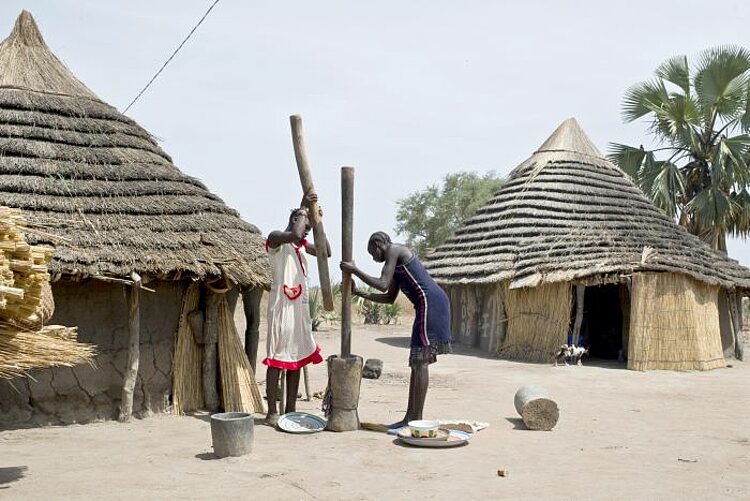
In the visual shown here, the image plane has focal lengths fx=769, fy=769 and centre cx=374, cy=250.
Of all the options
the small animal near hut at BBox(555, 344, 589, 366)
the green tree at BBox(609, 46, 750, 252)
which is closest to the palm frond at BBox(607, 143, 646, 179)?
the green tree at BBox(609, 46, 750, 252)

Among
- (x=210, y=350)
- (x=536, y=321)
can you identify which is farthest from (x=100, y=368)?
(x=536, y=321)

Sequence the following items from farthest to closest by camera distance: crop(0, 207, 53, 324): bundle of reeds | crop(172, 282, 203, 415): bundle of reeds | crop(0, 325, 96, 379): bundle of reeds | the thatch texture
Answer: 1. the thatch texture
2. crop(172, 282, 203, 415): bundle of reeds
3. crop(0, 325, 96, 379): bundle of reeds
4. crop(0, 207, 53, 324): bundle of reeds

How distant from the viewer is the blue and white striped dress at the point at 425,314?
673 cm

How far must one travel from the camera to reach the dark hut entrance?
52.7ft

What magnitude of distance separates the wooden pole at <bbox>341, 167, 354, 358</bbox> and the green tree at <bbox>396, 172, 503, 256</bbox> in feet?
92.4

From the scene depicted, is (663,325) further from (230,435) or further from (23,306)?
(23,306)

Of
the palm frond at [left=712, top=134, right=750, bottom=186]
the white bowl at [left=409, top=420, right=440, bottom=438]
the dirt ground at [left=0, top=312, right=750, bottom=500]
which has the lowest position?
the dirt ground at [left=0, top=312, right=750, bottom=500]

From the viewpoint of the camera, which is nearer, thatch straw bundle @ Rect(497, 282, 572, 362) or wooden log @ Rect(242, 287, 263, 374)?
wooden log @ Rect(242, 287, 263, 374)

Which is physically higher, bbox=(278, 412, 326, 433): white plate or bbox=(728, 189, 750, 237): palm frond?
bbox=(728, 189, 750, 237): palm frond

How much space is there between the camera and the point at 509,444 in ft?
21.1

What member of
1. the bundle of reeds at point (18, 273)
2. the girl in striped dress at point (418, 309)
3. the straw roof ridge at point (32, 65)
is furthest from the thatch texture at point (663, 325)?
the bundle of reeds at point (18, 273)

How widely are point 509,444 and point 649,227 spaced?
31.5ft

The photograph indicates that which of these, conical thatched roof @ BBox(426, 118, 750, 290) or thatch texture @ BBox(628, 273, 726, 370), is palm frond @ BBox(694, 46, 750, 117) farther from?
thatch texture @ BBox(628, 273, 726, 370)

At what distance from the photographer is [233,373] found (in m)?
7.75
